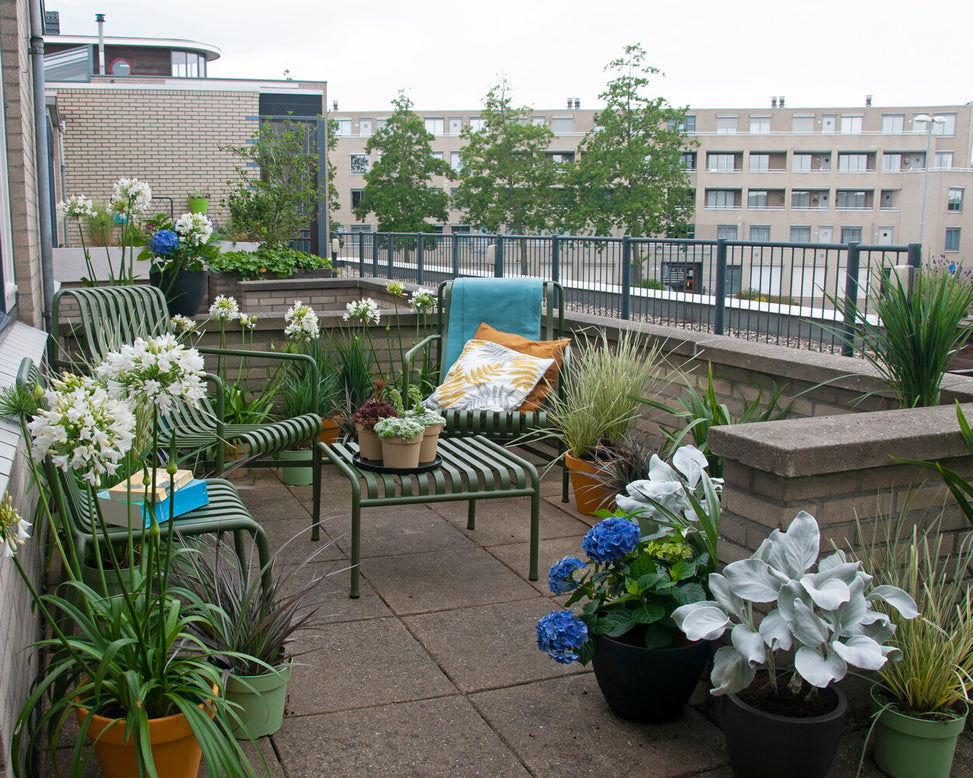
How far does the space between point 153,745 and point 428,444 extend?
1784 millimetres

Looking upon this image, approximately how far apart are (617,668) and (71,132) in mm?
21240

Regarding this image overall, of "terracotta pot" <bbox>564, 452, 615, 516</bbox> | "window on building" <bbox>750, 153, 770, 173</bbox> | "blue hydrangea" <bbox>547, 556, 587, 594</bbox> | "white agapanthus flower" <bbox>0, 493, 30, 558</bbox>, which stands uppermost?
"window on building" <bbox>750, 153, 770, 173</bbox>

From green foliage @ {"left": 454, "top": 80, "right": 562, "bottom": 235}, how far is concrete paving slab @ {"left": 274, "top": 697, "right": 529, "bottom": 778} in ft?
133

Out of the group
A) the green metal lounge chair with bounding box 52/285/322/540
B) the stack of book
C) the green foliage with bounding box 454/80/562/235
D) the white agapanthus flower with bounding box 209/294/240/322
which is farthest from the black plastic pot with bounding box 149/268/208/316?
the green foliage with bounding box 454/80/562/235

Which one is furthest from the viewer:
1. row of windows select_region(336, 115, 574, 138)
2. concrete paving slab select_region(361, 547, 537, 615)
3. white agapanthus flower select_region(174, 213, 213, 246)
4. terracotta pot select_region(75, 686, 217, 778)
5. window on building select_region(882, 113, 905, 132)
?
row of windows select_region(336, 115, 574, 138)

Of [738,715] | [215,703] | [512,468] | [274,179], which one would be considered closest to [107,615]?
[215,703]

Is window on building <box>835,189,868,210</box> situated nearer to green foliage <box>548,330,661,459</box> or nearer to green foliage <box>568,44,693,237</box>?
green foliage <box>568,44,693,237</box>

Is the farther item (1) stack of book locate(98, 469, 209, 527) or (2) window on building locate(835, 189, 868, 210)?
(2) window on building locate(835, 189, 868, 210)

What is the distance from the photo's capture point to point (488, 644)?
287 cm

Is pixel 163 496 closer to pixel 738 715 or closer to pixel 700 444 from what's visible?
pixel 738 715

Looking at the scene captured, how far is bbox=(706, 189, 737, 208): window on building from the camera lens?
60594 mm

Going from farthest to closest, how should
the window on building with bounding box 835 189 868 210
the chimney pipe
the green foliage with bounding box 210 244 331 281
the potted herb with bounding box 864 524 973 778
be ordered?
1. the window on building with bounding box 835 189 868 210
2. the chimney pipe
3. the green foliage with bounding box 210 244 331 281
4. the potted herb with bounding box 864 524 973 778

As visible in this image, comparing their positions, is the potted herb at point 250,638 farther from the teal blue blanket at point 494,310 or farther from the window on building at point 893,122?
the window on building at point 893,122

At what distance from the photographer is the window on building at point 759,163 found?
200 ft
